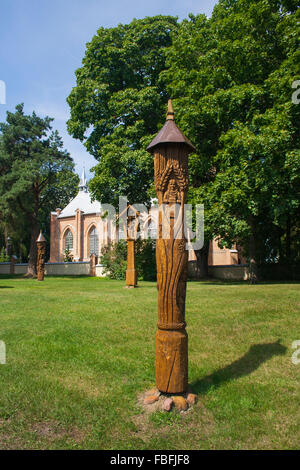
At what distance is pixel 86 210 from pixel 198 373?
146 feet

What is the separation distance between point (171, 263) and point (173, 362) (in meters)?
1.24

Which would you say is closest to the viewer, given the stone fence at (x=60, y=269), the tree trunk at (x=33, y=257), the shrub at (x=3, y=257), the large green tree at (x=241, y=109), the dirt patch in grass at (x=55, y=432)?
the dirt patch in grass at (x=55, y=432)

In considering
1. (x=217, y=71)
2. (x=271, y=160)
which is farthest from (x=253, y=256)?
(x=217, y=71)

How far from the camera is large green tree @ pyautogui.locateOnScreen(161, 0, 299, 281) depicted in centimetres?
1538

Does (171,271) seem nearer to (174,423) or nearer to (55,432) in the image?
(174,423)

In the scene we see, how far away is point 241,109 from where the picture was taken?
1767 cm

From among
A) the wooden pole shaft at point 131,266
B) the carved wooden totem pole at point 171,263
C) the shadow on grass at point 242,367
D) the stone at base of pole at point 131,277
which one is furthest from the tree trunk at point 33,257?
the carved wooden totem pole at point 171,263

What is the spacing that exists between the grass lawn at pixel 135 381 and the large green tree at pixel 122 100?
46.4 feet

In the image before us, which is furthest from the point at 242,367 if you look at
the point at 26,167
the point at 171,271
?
the point at 26,167

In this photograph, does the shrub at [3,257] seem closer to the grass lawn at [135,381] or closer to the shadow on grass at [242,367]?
Answer: the grass lawn at [135,381]

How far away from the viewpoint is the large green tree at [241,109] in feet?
50.4

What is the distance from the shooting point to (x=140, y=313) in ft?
31.0
